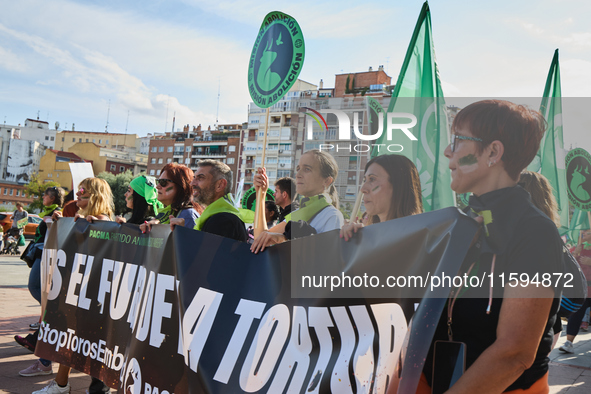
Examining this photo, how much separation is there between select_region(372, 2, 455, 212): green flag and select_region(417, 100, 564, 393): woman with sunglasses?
0.76m

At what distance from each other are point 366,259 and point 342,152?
0.69 meters

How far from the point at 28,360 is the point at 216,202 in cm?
305

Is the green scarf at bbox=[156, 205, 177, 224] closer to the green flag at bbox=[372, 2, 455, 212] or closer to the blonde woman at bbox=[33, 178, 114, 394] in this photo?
the blonde woman at bbox=[33, 178, 114, 394]

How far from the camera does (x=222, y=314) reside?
9.80 feet

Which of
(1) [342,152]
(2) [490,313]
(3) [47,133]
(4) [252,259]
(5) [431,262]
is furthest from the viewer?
(3) [47,133]

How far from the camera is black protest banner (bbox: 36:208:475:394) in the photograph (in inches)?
83.7

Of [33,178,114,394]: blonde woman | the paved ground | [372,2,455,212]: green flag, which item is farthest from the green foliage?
[372,2,455,212]: green flag

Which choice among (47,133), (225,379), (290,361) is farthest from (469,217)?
(47,133)

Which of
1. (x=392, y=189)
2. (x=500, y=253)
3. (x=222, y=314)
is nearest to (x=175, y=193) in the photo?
(x=222, y=314)

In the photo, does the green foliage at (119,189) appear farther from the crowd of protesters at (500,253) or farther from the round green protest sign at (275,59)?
the crowd of protesters at (500,253)

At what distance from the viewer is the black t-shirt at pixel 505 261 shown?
1681 mm

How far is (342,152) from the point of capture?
2.77 m

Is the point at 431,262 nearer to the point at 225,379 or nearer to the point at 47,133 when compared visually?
the point at 225,379

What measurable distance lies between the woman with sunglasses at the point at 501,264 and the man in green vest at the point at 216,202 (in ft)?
6.86
